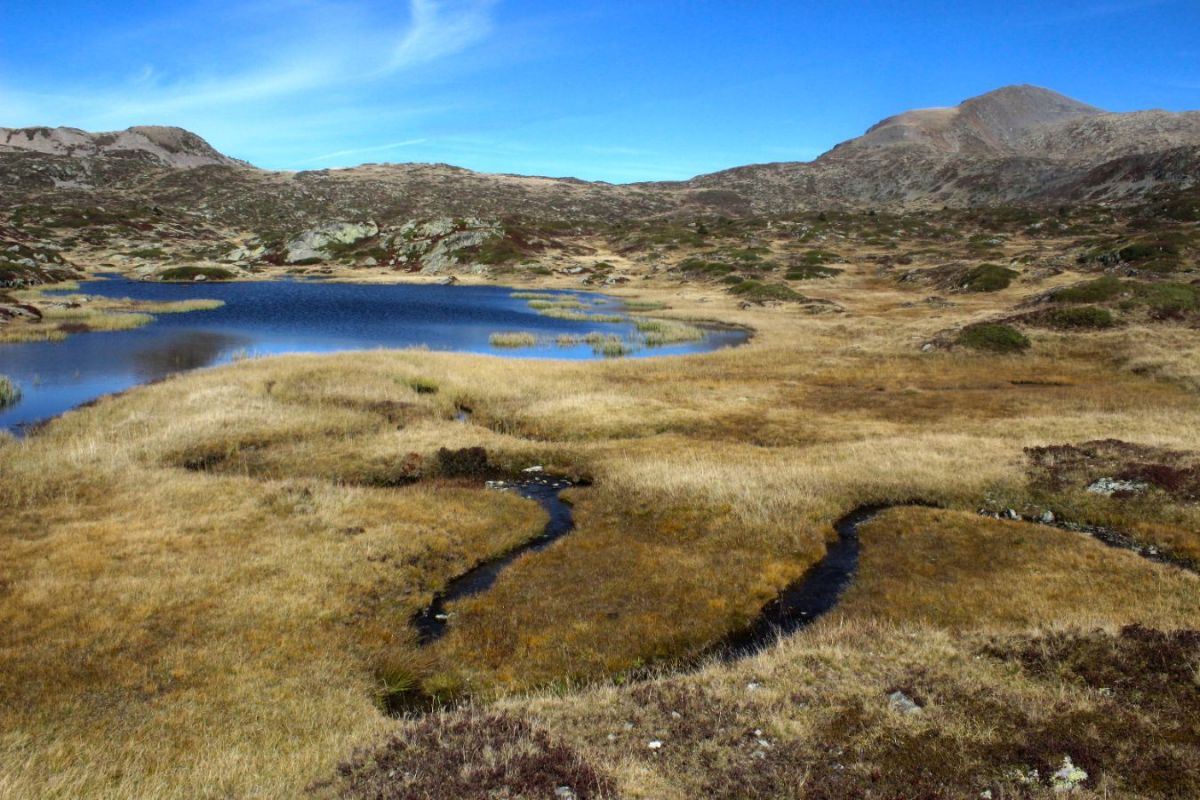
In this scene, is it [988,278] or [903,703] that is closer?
[903,703]

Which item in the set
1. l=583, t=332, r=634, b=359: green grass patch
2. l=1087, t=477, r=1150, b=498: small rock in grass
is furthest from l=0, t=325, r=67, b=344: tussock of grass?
l=1087, t=477, r=1150, b=498: small rock in grass

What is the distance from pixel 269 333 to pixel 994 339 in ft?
232

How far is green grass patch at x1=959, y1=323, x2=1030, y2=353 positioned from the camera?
58.0m

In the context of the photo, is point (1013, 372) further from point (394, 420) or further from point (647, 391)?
point (394, 420)

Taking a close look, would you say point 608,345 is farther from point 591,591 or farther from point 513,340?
point 591,591

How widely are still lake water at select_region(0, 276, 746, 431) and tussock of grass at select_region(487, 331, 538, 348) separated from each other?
1.29 meters

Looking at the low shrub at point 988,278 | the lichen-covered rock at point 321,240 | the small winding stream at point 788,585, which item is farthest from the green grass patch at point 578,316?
the lichen-covered rock at point 321,240

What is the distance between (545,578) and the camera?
70.3ft

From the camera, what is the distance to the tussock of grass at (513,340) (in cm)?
6931

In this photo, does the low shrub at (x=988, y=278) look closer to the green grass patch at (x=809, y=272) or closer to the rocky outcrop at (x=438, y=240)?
the green grass patch at (x=809, y=272)

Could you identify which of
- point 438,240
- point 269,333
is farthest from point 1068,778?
point 438,240

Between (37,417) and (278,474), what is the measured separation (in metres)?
18.4

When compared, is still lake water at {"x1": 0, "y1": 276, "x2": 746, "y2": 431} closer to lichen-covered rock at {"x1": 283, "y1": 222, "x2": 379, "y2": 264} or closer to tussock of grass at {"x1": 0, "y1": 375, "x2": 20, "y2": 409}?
tussock of grass at {"x1": 0, "y1": 375, "x2": 20, "y2": 409}

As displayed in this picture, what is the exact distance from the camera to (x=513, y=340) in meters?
70.1
